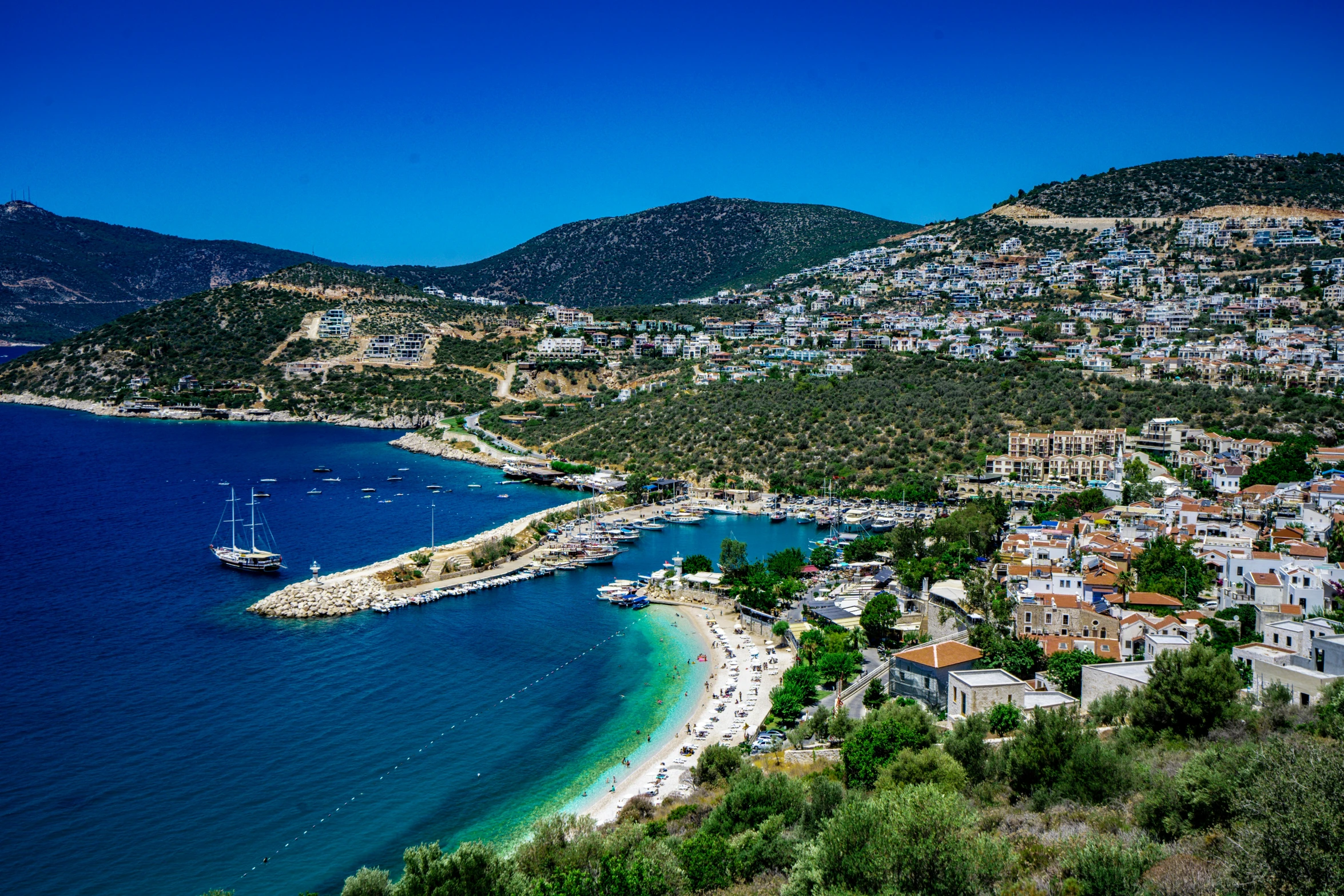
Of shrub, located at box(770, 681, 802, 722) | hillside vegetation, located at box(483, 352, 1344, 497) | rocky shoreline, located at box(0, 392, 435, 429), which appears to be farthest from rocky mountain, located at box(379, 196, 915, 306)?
shrub, located at box(770, 681, 802, 722)

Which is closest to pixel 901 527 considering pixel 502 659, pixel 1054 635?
pixel 1054 635

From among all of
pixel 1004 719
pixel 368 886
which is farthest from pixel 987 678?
pixel 368 886

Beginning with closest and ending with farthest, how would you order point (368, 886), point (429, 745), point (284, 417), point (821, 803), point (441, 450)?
point (368, 886) < point (821, 803) < point (429, 745) < point (441, 450) < point (284, 417)

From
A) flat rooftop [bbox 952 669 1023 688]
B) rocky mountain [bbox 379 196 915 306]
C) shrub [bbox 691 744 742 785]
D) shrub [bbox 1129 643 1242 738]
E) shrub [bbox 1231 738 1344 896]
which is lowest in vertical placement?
shrub [bbox 691 744 742 785]

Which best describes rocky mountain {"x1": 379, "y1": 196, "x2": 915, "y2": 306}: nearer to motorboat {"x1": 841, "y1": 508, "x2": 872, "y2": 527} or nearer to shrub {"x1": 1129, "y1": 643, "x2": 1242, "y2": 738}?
motorboat {"x1": 841, "y1": 508, "x2": 872, "y2": 527}

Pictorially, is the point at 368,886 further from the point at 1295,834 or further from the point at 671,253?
the point at 671,253
